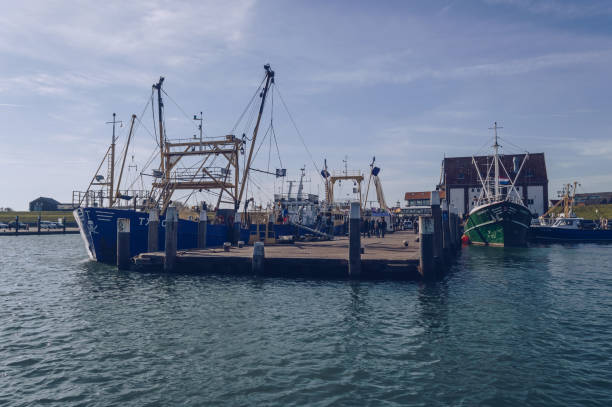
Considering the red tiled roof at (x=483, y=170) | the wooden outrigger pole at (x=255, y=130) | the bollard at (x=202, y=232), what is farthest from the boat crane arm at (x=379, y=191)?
the bollard at (x=202, y=232)

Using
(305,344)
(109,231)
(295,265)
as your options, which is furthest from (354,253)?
(109,231)

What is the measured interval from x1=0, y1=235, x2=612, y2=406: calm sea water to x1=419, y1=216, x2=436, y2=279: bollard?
2.07ft

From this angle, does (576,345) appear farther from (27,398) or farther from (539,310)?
(27,398)

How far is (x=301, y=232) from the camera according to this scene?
41188mm

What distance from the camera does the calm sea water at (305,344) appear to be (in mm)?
8055

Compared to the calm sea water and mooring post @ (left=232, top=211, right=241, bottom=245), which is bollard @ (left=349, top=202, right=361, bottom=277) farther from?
mooring post @ (left=232, top=211, right=241, bottom=245)

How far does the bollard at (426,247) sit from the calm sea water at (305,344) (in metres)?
0.63

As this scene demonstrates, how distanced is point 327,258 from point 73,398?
13907mm

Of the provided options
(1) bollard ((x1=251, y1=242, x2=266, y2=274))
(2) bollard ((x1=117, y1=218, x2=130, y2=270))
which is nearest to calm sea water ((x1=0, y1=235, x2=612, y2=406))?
(1) bollard ((x1=251, y1=242, x2=266, y2=274))

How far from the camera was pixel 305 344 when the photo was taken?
422 inches

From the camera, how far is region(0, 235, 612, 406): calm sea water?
8.05 meters

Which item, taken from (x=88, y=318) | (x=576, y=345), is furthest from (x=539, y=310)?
(x=88, y=318)

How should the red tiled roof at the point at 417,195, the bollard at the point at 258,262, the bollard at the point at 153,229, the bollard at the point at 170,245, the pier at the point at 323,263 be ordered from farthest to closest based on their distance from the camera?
the red tiled roof at the point at 417,195
the bollard at the point at 153,229
the bollard at the point at 170,245
the bollard at the point at 258,262
the pier at the point at 323,263

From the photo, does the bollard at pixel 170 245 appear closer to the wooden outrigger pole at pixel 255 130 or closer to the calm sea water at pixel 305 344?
the calm sea water at pixel 305 344
